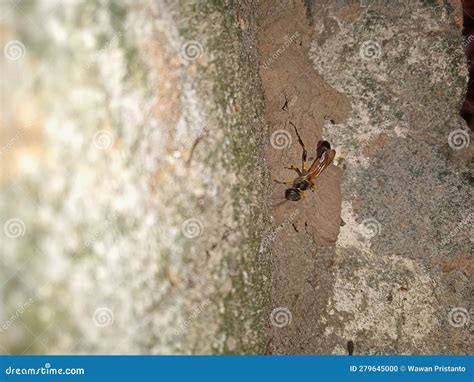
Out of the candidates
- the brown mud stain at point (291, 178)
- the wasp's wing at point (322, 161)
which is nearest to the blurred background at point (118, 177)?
the brown mud stain at point (291, 178)

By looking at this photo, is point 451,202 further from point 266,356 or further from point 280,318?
point 266,356

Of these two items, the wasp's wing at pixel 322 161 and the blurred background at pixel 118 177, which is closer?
the blurred background at pixel 118 177

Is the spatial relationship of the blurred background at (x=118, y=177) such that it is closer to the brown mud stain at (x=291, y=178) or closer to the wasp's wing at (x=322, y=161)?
the brown mud stain at (x=291, y=178)

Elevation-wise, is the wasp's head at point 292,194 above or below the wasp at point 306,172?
below

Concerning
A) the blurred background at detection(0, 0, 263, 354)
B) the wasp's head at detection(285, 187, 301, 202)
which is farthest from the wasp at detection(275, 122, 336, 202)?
the blurred background at detection(0, 0, 263, 354)

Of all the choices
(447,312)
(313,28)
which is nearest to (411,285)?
(447,312)

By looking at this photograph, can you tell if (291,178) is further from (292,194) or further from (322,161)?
(322,161)

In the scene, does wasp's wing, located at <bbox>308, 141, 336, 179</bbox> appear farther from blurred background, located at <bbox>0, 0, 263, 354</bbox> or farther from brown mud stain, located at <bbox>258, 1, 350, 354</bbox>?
blurred background, located at <bbox>0, 0, 263, 354</bbox>
